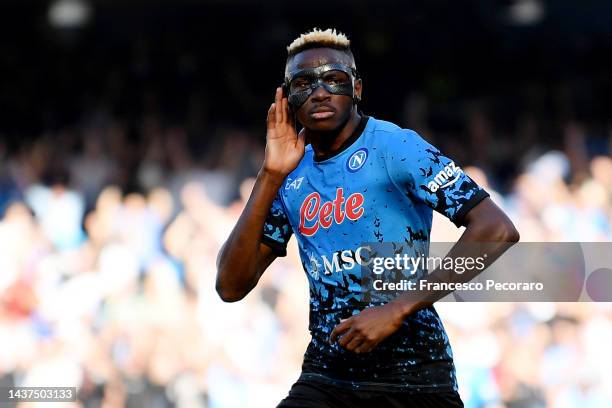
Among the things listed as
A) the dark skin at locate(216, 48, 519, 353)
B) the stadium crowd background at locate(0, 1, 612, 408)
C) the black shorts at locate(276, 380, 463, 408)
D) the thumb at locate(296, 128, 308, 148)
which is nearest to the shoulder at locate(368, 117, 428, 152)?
the dark skin at locate(216, 48, 519, 353)

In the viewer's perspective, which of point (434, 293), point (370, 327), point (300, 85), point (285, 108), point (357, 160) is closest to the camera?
point (370, 327)

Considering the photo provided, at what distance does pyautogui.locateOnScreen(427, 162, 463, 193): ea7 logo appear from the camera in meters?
4.75

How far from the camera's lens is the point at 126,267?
39.0ft

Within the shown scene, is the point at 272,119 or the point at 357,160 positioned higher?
the point at 272,119

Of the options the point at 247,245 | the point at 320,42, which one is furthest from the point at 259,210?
the point at 320,42

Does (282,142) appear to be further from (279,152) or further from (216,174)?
(216,174)

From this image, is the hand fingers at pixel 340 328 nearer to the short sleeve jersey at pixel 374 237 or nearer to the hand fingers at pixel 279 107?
the short sleeve jersey at pixel 374 237

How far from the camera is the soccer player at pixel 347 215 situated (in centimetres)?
480

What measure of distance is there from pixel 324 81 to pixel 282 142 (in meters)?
0.31

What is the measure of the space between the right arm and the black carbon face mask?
10cm

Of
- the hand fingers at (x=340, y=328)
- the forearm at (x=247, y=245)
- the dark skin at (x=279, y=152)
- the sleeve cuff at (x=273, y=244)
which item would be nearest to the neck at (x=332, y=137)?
the dark skin at (x=279, y=152)

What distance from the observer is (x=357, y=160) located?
5016 millimetres

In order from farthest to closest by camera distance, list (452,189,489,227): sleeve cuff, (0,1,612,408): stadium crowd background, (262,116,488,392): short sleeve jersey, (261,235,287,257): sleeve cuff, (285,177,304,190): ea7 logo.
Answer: (0,1,612,408): stadium crowd background → (261,235,287,257): sleeve cuff → (285,177,304,190): ea7 logo → (262,116,488,392): short sleeve jersey → (452,189,489,227): sleeve cuff

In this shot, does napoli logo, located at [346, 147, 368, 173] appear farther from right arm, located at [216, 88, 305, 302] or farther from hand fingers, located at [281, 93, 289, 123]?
hand fingers, located at [281, 93, 289, 123]
